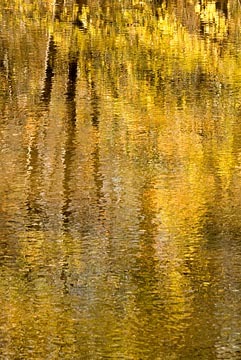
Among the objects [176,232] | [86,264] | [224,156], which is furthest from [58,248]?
[224,156]

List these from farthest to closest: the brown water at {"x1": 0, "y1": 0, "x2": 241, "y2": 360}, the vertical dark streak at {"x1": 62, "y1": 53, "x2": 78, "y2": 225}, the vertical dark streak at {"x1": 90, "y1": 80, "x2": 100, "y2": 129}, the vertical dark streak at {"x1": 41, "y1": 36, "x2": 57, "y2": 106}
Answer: the vertical dark streak at {"x1": 41, "y1": 36, "x2": 57, "y2": 106}, the vertical dark streak at {"x1": 90, "y1": 80, "x2": 100, "y2": 129}, the vertical dark streak at {"x1": 62, "y1": 53, "x2": 78, "y2": 225}, the brown water at {"x1": 0, "y1": 0, "x2": 241, "y2": 360}

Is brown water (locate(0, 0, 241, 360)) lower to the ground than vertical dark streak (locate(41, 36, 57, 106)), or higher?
higher

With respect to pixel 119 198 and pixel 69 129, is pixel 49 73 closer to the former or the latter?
pixel 69 129

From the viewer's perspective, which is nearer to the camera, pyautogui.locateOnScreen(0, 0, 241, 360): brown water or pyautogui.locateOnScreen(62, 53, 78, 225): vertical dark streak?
pyautogui.locateOnScreen(0, 0, 241, 360): brown water

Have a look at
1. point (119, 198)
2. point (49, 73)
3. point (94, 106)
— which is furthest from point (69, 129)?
point (49, 73)

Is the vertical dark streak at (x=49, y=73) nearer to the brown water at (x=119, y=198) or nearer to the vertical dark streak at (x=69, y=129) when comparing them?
the brown water at (x=119, y=198)

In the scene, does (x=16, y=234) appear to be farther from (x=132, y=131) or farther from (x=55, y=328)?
(x=132, y=131)

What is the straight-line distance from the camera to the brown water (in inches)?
221

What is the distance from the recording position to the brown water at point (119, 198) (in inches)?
221

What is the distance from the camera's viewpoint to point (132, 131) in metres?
10.1

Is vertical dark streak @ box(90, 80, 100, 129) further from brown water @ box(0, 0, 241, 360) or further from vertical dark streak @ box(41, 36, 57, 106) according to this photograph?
vertical dark streak @ box(41, 36, 57, 106)

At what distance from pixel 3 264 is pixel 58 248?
0.47 meters

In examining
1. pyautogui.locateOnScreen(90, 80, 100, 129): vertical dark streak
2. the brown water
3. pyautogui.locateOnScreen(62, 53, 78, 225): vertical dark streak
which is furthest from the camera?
pyautogui.locateOnScreen(90, 80, 100, 129): vertical dark streak

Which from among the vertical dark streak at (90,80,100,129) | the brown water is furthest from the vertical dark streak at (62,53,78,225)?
the vertical dark streak at (90,80,100,129)
